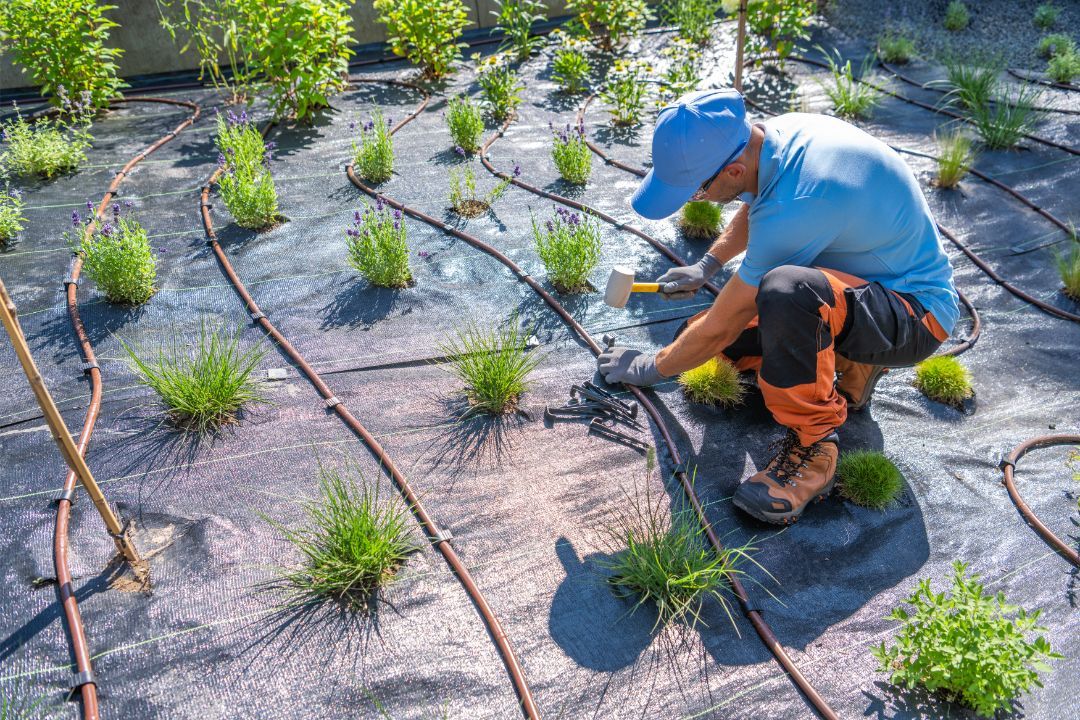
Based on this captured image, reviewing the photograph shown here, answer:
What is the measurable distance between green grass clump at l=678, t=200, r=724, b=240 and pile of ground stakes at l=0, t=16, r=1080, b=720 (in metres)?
0.08

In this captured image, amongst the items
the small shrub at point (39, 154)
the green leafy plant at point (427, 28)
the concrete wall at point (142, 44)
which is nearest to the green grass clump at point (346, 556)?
the small shrub at point (39, 154)

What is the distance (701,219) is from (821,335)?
171 centimetres

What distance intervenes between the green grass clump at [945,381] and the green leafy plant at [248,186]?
3.14m

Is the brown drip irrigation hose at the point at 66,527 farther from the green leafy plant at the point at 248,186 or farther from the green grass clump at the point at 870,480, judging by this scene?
the green grass clump at the point at 870,480

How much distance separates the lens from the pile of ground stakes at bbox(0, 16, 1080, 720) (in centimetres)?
200

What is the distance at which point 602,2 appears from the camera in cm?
612

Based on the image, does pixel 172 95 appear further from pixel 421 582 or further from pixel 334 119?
pixel 421 582

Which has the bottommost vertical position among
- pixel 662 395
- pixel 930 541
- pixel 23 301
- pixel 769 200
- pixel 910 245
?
pixel 930 541

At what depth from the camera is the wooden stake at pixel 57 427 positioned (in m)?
1.82

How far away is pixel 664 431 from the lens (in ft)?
9.16

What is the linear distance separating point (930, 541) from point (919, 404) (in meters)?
0.76

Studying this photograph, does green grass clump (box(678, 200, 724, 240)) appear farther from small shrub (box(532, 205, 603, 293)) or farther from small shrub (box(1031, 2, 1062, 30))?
small shrub (box(1031, 2, 1062, 30))

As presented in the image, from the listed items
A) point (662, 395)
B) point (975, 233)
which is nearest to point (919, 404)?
point (662, 395)

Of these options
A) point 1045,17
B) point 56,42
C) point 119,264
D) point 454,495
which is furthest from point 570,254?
point 1045,17
